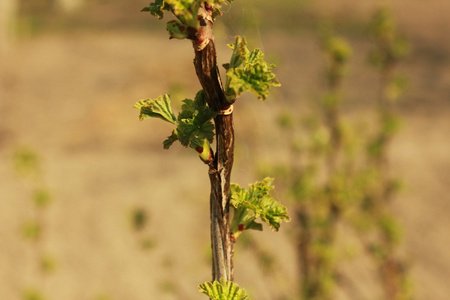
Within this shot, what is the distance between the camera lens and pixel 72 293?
4703mm

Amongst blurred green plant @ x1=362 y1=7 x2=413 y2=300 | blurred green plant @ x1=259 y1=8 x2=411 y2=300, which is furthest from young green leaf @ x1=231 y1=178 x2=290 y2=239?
blurred green plant @ x1=362 y1=7 x2=413 y2=300

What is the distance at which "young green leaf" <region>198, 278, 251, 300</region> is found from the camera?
1018 millimetres

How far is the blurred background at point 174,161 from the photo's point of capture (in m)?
3.62

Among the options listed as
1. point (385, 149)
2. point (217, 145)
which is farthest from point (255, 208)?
point (385, 149)

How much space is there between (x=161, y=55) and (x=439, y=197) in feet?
20.2

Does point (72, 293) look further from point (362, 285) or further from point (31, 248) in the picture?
point (362, 285)

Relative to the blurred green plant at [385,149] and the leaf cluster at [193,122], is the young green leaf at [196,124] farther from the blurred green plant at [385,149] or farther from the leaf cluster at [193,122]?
the blurred green plant at [385,149]

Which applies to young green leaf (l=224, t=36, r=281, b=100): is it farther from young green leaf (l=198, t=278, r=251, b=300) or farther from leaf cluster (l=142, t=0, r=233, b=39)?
young green leaf (l=198, t=278, r=251, b=300)

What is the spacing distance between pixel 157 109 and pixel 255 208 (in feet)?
1.01

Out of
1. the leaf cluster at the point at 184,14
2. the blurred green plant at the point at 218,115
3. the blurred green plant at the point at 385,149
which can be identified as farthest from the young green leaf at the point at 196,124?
the blurred green plant at the point at 385,149

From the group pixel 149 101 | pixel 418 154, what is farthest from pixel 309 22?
pixel 149 101

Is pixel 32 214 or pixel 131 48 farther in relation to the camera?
pixel 131 48

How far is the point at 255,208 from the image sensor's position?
1096mm

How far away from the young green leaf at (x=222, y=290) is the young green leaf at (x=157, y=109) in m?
0.36
